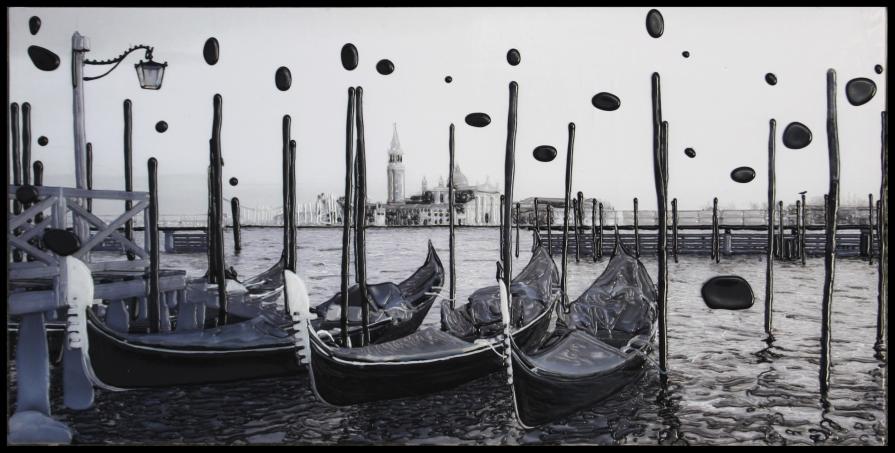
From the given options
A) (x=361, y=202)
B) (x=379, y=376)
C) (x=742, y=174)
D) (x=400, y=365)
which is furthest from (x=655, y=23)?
(x=379, y=376)

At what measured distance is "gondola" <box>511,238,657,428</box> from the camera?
11.8 feet

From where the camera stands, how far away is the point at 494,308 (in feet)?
16.8

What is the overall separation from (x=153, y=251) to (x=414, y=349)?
67.8 inches

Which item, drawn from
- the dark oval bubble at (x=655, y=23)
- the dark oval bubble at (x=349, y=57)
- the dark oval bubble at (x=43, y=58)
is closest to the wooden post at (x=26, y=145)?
the dark oval bubble at (x=43, y=58)

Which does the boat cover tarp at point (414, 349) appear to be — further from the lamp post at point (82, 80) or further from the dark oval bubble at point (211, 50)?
the dark oval bubble at point (211, 50)

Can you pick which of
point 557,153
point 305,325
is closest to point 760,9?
point 557,153

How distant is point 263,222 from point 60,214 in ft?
6.62

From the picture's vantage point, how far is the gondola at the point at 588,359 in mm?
3605

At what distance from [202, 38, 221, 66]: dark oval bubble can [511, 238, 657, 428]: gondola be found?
243 cm

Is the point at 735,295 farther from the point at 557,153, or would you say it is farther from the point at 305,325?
the point at 305,325

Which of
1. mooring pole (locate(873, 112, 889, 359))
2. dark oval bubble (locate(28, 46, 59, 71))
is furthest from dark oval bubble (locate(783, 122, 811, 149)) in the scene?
dark oval bubble (locate(28, 46, 59, 71))

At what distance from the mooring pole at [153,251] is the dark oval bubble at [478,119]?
6.47ft

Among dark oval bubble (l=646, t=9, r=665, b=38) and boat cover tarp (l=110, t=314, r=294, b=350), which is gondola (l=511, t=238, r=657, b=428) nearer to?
boat cover tarp (l=110, t=314, r=294, b=350)

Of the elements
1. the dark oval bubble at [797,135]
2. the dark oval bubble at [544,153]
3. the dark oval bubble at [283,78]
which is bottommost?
the dark oval bubble at [544,153]
